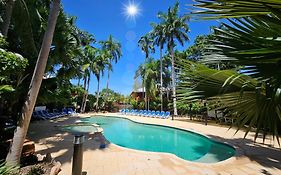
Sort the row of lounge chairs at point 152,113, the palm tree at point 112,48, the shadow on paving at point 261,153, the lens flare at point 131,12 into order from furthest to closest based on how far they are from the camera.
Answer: the palm tree at point 112,48
the row of lounge chairs at point 152,113
the lens flare at point 131,12
the shadow on paving at point 261,153

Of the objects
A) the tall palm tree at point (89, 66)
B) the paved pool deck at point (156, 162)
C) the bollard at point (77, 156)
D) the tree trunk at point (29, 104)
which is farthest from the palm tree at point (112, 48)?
the bollard at point (77, 156)

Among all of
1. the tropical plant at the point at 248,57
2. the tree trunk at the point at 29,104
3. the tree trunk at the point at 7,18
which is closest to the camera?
the tropical plant at the point at 248,57

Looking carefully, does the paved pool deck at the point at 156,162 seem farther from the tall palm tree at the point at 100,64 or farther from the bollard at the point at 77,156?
the tall palm tree at the point at 100,64

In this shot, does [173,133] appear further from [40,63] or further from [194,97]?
[194,97]

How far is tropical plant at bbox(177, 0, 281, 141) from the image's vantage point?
124 centimetres

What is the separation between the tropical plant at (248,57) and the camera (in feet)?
4.05

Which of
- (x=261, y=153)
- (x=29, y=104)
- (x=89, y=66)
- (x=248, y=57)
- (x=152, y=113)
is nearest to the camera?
(x=248, y=57)

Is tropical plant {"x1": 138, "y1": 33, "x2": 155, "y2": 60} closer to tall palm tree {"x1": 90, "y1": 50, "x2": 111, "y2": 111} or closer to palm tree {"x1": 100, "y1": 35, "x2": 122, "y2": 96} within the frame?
palm tree {"x1": 100, "y1": 35, "x2": 122, "y2": 96}

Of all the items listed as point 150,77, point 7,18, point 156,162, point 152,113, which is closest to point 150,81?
point 150,77

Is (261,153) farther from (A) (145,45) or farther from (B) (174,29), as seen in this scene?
(A) (145,45)

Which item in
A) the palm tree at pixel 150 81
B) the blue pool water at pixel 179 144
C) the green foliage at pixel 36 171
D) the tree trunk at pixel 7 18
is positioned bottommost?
the blue pool water at pixel 179 144

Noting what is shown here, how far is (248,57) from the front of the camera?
4.52ft

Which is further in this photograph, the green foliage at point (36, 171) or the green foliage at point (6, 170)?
the green foliage at point (36, 171)

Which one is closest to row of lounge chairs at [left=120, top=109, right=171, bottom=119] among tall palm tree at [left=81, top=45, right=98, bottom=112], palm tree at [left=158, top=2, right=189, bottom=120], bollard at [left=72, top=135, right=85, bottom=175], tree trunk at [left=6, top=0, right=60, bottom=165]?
palm tree at [left=158, top=2, right=189, bottom=120]
